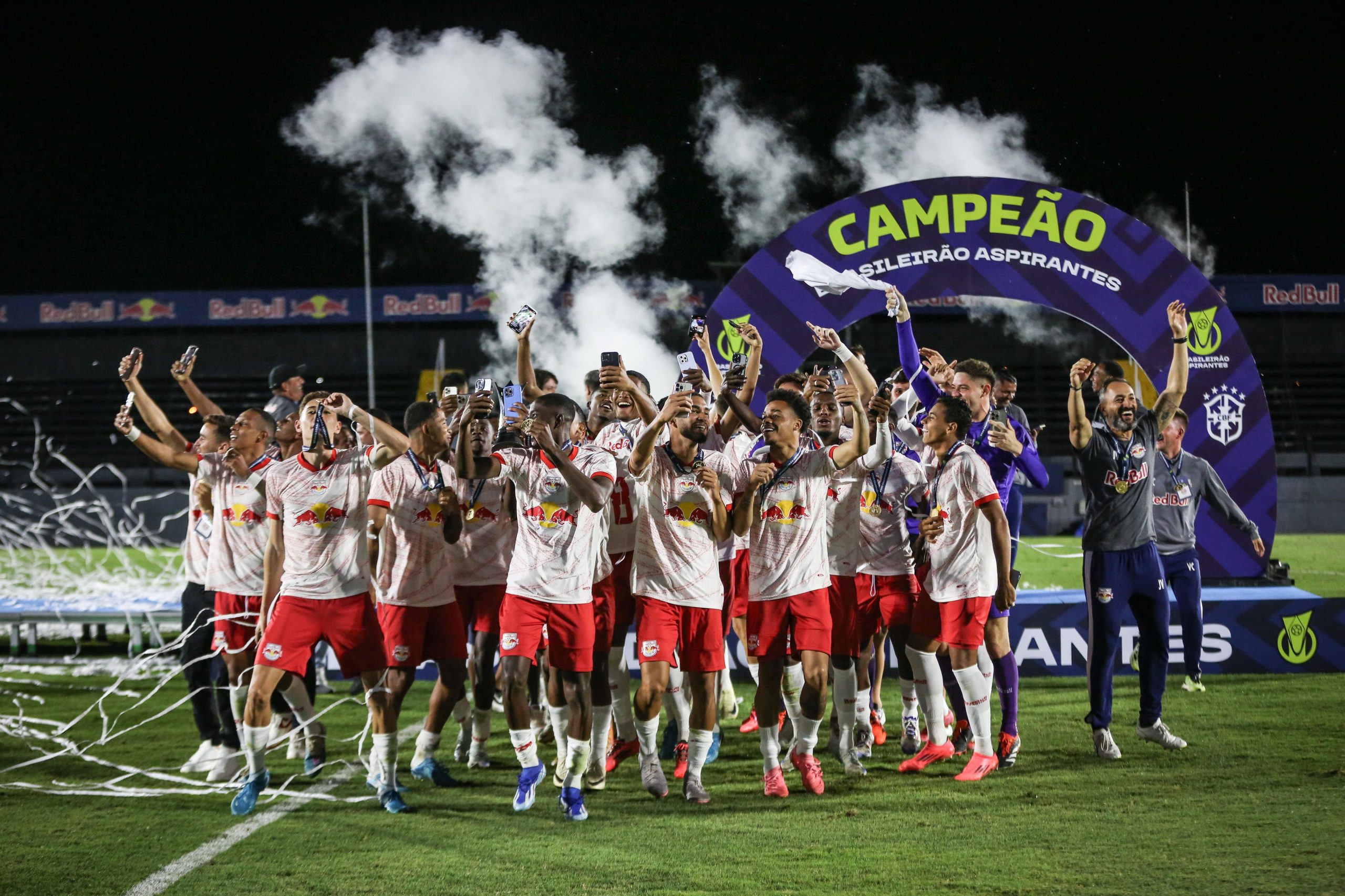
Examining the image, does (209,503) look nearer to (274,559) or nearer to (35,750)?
(274,559)

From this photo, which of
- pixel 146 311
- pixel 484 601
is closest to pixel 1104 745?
pixel 484 601

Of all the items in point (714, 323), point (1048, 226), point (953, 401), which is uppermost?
point (1048, 226)

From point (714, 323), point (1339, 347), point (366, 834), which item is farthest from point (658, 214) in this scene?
point (1339, 347)

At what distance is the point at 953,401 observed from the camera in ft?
22.7

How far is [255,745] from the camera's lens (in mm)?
6238

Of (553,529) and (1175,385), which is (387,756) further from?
(1175,385)

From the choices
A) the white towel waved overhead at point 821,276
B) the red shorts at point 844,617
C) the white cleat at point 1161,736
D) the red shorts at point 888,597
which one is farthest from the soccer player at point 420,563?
the white cleat at point 1161,736

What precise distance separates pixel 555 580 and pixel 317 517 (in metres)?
1.37

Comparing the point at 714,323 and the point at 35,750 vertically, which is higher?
the point at 714,323

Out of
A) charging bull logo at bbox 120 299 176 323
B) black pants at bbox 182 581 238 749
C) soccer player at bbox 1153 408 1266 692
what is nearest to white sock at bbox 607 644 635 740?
black pants at bbox 182 581 238 749

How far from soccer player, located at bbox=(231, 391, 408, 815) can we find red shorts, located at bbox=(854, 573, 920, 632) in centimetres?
287

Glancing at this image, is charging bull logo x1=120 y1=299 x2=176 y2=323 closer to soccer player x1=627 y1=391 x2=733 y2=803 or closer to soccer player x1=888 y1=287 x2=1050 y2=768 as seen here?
soccer player x1=888 y1=287 x2=1050 y2=768

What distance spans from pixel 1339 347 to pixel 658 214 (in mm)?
22296

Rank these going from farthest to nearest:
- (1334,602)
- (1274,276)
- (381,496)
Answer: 1. (1274,276)
2. (1334,602)
3. (381,496)
